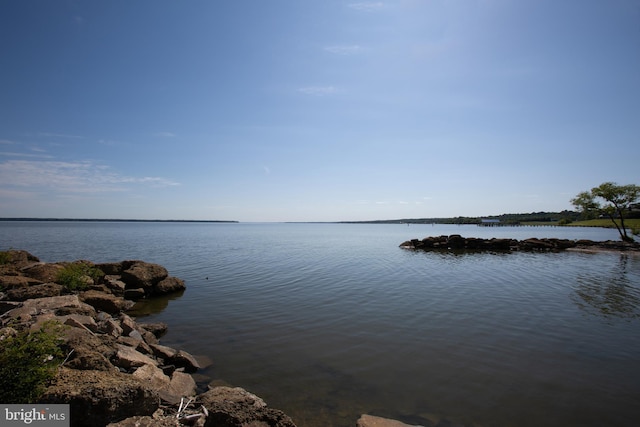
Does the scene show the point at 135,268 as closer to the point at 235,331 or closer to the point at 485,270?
the point at 235,331

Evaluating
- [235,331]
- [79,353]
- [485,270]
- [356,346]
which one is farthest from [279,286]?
[485,270]

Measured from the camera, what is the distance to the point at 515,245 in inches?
1836

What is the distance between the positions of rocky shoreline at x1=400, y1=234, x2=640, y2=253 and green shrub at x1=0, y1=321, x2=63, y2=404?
46.3m

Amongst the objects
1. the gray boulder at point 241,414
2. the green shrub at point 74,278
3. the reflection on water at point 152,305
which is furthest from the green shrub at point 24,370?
the green shrub at point 74,278

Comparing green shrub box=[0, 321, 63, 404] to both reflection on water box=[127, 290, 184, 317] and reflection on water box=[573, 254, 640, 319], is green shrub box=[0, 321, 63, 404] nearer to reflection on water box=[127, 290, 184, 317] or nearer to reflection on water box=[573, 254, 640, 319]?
reflection on water box=[127, 290, 184, 317]

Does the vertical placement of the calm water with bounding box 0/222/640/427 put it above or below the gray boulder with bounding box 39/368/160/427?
below

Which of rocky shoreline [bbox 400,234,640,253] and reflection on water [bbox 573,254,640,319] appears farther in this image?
rocky shoreline [bbox 400,234,640,253]

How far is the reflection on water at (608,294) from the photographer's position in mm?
14383

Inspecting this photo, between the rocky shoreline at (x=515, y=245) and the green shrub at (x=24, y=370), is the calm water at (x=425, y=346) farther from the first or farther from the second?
the rocky shoreline at (x=515, y=245)

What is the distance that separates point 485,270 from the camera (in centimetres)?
2627

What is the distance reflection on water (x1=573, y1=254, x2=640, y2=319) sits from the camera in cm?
1438

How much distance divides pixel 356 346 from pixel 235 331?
15.6 ft

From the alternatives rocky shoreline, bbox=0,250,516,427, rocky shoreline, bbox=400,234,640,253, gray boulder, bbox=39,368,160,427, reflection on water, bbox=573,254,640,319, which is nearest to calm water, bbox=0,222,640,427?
reflection on water, bbox=573,254,640,319

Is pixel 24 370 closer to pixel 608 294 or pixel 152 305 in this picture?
pixel 152 305
